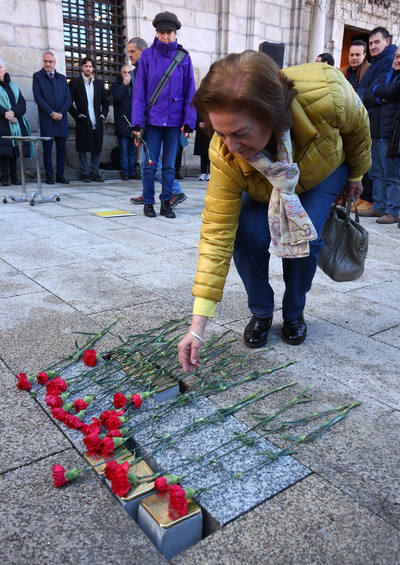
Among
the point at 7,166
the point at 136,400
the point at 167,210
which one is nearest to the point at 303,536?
the point at 136,400

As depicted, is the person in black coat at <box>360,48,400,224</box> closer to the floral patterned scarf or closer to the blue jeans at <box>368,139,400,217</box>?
the blue jeans at <box>368,139,400,217</box>

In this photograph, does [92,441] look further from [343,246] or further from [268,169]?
[343,246]

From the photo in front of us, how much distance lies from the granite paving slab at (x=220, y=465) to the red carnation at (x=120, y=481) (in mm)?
145

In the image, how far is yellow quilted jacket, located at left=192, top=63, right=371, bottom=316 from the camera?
1.93 meters

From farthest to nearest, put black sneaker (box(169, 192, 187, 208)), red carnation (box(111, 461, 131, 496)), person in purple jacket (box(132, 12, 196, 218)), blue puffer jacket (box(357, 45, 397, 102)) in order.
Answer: black sneaker (box(169, 192, 187, 208)) → blue puffer jacket (box(357, 45, 397, 102)) → person in purple jacket (box(132, 12, 196, 218)) → red carnation (box(111, 461, 131, 496))

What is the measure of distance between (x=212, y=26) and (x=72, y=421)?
11429 millimetres

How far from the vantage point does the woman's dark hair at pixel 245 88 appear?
1549 millimetres

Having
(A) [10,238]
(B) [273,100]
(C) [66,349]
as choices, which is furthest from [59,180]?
(B) [273,100]

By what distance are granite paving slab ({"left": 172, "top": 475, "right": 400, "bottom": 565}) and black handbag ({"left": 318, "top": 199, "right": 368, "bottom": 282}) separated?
1314mm

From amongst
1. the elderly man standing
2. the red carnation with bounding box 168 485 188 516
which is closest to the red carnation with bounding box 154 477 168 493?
the red carnation with bounding box 168 485 188 516

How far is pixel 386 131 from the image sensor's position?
6211mm

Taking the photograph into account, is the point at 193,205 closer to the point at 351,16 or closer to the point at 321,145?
the point at 321,145

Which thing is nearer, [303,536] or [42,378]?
[303,536]

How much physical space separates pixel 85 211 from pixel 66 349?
430 cm
